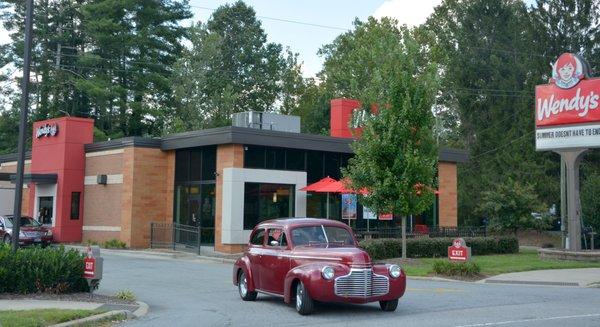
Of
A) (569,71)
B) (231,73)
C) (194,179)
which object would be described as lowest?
(194,179)

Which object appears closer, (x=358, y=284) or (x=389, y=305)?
(x=358, y=284)

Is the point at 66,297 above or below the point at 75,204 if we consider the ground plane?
below

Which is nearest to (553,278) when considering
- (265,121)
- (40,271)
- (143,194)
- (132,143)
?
(40,271)

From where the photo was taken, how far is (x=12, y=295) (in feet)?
50.1

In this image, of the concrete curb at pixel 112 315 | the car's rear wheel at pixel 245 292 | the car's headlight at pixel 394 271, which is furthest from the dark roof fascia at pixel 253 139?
the car's headlight at pixel 394 271

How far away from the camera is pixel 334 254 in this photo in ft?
43.0

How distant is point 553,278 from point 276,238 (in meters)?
10.4

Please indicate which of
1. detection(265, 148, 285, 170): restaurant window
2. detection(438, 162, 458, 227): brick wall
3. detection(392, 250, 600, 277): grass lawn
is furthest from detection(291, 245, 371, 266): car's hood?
detection(438, 162, 458, 227): brick wall

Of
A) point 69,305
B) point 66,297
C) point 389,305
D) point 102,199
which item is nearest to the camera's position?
point 389,305

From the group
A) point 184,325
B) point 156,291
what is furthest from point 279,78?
point 184,325

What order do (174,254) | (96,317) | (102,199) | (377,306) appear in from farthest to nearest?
(102,199) < (174,254) < (377,306) < (96,317)

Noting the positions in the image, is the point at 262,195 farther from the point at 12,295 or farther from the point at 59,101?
the point at 59,101

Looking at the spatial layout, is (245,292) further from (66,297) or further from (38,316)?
(38,316)

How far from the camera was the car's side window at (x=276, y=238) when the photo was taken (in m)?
14.3
